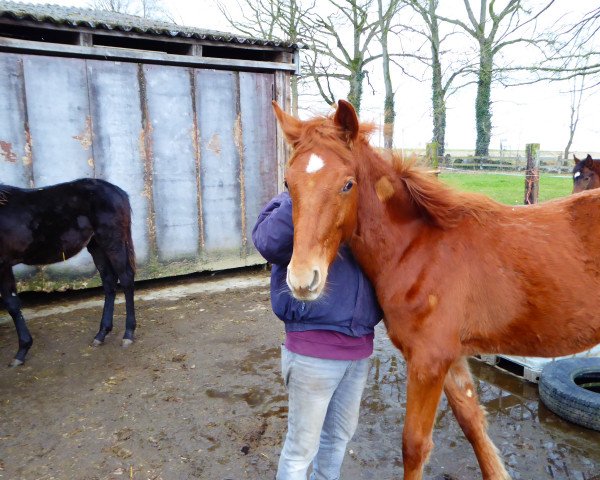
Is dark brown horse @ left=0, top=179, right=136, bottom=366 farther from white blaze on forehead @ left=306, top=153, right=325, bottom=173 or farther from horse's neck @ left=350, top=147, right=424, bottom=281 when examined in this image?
white blaze on forehead @ left=306, top=153, right=325, bottom=173

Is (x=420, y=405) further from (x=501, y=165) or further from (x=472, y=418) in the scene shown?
(x=501, y=165)

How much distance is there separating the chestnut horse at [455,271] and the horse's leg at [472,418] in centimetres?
29

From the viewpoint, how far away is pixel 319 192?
5.57ft

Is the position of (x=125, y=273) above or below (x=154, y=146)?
below

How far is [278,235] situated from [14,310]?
12.4 feet

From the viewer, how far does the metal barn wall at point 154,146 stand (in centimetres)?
547

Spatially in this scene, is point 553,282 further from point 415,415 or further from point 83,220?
point 83,220

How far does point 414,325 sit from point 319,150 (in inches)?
37.7

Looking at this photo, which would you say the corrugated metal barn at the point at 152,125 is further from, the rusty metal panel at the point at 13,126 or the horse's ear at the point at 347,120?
the horse's ear at the point at 347,120

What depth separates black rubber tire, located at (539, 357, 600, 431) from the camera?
9.66 ft

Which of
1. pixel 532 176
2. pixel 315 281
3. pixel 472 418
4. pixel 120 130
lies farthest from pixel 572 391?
pixel 120 130

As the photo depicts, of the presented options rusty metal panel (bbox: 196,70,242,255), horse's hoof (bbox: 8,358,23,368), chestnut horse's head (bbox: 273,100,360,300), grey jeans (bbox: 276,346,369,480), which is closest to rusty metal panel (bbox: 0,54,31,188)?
rusty metal panel (bbox: 196,70,242,255)

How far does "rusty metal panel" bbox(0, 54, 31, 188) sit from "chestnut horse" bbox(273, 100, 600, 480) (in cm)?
474

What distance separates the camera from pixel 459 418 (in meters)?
2.54
